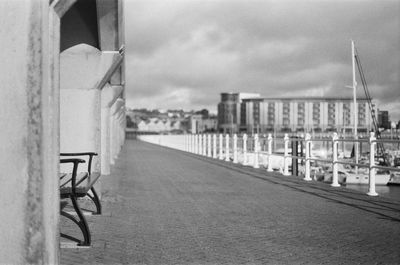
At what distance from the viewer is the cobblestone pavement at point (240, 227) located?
17.1ft

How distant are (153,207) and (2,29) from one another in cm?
530

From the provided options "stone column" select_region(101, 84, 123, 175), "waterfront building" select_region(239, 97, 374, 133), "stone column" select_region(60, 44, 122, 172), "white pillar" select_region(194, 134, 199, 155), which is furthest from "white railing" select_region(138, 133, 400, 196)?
"waterfront building" select_region(239, 97, 374, 133)

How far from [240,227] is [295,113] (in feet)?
560

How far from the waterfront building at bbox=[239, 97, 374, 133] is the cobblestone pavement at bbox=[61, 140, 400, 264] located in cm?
15318

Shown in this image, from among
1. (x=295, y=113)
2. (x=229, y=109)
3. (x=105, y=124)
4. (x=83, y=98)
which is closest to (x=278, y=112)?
(x=295, y=113)

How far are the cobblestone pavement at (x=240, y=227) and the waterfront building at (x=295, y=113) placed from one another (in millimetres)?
153185

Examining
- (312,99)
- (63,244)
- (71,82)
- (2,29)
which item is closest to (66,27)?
(71,82)

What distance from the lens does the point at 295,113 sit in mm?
174500

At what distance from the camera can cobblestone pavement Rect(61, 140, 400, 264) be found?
17.1 ft

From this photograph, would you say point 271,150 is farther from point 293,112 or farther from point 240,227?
point 293,112

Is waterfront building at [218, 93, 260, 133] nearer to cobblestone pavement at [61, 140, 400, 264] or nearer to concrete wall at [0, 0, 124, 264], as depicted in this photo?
cobblestone pavement at [61, 140, 400, 264]

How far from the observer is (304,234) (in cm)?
638

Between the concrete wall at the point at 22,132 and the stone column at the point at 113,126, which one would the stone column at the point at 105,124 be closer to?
the stone column at the point at 113,126

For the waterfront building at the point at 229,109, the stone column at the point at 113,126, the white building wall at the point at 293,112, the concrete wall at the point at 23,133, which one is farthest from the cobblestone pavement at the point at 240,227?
the waterfront building at the point at 229,109
